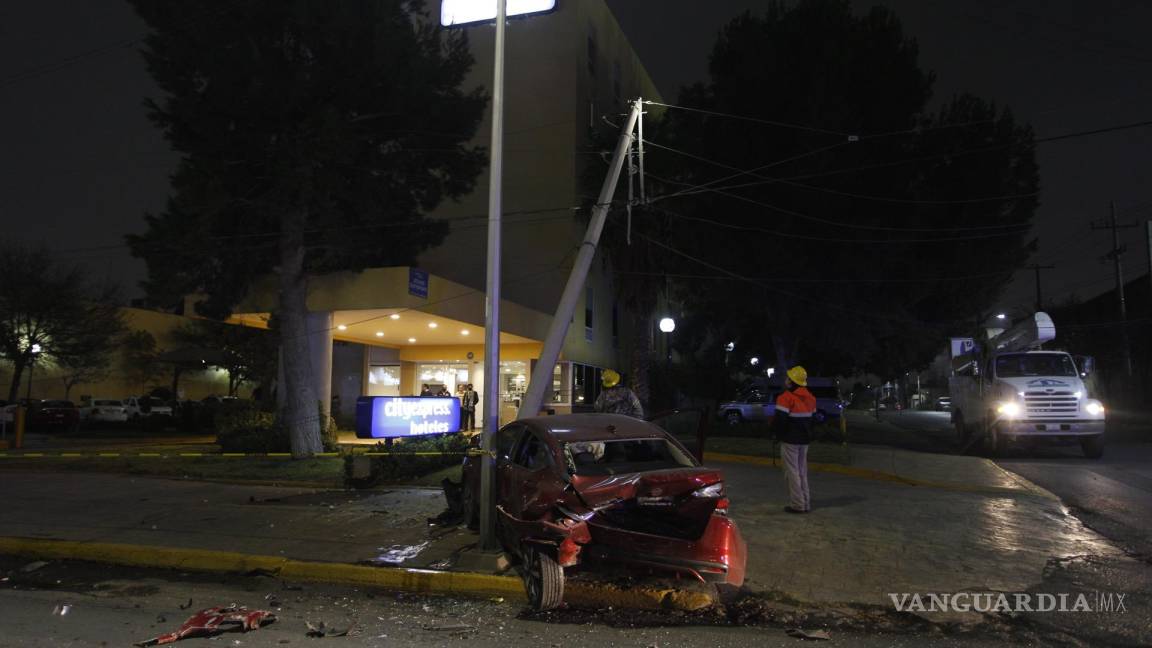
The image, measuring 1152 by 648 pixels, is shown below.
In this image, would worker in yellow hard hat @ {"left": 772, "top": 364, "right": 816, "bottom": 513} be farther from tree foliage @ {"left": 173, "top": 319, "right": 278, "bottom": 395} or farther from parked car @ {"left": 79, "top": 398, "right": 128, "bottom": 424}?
parked car @ {"left": 79, "top": 398, "right": 128, "bottom": 424}

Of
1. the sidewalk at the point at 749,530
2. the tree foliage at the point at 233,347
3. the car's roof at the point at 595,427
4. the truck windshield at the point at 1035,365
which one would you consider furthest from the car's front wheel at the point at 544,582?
the tree foliage at the point at 233,347

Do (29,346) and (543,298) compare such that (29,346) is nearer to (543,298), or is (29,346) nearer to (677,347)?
(543,298)

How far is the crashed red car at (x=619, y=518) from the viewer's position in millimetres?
5383

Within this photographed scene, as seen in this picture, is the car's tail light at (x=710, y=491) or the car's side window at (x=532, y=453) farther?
the car's side window at (x=532, y=453)

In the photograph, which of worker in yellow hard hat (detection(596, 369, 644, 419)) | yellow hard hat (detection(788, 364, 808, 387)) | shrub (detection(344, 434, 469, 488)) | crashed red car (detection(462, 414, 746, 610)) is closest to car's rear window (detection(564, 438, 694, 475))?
crashed red car (detection(462, 414, 746, 610))

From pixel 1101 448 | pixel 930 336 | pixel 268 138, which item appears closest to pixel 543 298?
pixel 268 138

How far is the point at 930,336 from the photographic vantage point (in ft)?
96.1

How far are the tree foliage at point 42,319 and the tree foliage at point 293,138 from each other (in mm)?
19366

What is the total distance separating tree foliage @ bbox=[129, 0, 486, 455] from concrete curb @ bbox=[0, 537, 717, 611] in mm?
8538

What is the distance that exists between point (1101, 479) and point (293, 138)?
17743 millimetres

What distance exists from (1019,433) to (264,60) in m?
19.5

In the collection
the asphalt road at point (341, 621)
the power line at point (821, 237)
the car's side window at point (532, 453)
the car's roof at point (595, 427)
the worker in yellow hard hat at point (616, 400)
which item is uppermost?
the power line at point (821, 237)

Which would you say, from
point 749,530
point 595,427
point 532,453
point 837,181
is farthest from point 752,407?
point 595,427

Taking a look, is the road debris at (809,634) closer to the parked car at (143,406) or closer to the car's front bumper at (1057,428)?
the car's front bumper at (1057,428)
